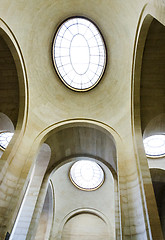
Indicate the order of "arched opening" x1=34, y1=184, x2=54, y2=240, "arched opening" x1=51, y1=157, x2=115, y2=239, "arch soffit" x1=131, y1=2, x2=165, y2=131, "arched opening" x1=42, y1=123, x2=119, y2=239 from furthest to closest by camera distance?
"arched opening" x1=51, y1=157, x2=115, y2=239 < "arched opening" x1=34, y1=184, x2=54, y2=240 < "arched opening" x1=42, y1=123, x2=119, y2=239 < "arch soffit" x1=131, y1=2, x2=165, y2=131

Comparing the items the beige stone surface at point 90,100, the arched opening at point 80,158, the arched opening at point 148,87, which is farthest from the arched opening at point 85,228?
the arched opening at point 148,87

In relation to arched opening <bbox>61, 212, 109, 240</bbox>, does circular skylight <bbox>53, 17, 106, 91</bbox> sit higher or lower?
higher

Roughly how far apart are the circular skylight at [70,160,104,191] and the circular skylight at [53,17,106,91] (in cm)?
944

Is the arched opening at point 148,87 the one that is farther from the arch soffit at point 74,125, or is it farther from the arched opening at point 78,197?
the arched opening at point 78,197

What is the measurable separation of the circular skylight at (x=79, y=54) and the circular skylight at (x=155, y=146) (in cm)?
591

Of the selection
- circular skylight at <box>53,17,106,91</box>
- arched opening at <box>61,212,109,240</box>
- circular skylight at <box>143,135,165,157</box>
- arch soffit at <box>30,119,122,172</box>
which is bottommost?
arched opening at <box>61,212,109,240</box>

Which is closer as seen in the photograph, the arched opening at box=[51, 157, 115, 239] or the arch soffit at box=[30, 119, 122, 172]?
the arch soffit at box=[30, 119, 122, 172]

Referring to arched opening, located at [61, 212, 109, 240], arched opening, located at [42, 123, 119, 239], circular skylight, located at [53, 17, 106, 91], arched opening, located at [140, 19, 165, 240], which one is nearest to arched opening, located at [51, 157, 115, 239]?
arched opening, located at [42, 123, 119, 239]

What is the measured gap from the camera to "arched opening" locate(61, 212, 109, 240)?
14.6m

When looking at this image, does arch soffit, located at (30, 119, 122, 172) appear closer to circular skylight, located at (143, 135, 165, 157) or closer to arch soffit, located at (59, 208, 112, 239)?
circular skylight, located at (143, 135, 165, 157)

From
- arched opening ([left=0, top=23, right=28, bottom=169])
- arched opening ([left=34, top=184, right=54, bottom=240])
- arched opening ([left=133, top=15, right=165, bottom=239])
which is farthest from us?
arched opening ([left=34, top=184, right=54, bottom=240])

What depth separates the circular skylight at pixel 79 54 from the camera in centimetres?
901

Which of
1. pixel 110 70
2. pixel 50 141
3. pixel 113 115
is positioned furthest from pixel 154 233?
pixel 110 70

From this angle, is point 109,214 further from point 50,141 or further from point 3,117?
point 3,117
